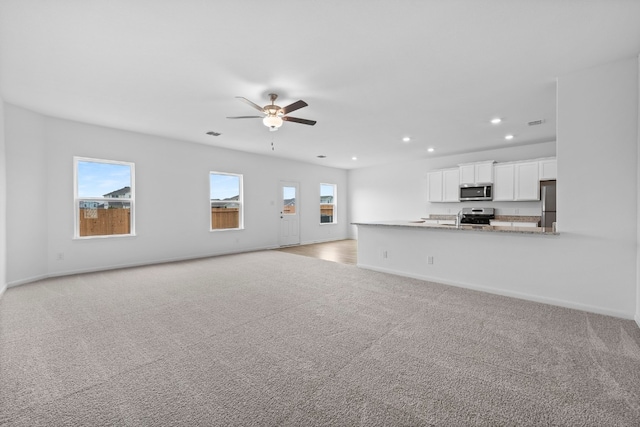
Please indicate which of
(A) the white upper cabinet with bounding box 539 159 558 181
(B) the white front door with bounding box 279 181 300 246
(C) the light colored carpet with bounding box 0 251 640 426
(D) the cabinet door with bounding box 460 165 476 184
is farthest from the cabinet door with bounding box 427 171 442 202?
(C) the light colored carpet with bounding box 0 251 640 426

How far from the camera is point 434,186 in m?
7.52

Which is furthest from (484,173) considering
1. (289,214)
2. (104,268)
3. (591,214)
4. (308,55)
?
(104,268)

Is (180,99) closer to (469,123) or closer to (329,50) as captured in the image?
(329,50)

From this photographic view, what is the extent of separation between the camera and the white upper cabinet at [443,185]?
7145 millimetres

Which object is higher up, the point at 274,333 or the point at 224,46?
the point at 224,46

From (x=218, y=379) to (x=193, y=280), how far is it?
285cm

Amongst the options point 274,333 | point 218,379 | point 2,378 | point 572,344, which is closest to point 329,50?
point 274,333

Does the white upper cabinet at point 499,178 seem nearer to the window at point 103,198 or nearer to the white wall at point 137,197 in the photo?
the white wall at point 137,197

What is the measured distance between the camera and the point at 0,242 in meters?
3.70

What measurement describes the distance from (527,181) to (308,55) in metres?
5.80

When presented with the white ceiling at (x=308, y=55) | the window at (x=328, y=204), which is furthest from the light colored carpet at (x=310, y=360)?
the window at (x=328, y=204)

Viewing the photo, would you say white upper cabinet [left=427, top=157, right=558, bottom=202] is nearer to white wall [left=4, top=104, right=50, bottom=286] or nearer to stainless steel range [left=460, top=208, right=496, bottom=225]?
stainless steel range [left=460, top=208, right=496, bottom=225]

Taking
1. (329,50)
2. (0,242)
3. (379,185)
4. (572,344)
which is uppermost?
(329,50)

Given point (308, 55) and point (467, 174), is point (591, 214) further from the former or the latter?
point (467, 174)
